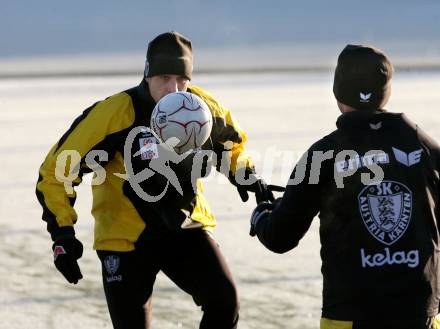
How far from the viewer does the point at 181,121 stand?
4609 mm

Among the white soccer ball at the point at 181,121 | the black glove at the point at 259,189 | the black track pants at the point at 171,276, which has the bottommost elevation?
the black track pants at the point at 171,276

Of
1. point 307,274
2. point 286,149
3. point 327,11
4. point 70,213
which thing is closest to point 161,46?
point 70,213

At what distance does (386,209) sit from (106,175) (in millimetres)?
1697

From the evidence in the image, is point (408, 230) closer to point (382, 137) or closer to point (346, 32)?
point (382, 137)

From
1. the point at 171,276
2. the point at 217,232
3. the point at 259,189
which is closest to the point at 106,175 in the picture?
the point at 171,276

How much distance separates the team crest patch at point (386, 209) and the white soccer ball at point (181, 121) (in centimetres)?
112

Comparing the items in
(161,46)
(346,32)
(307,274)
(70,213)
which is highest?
(346,32)

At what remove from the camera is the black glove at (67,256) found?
4.75 m

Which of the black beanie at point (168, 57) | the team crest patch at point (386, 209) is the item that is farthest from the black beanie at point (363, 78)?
the black beanie at point (168, 57)

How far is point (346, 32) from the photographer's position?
3044cm

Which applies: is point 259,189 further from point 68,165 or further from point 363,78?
point 363,78

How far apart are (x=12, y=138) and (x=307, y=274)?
678 cm

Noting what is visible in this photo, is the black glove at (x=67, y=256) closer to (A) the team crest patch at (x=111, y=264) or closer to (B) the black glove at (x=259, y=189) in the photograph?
(A) the team crest patch at (x=111, y=264)

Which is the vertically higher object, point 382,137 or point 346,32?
point 346,32
